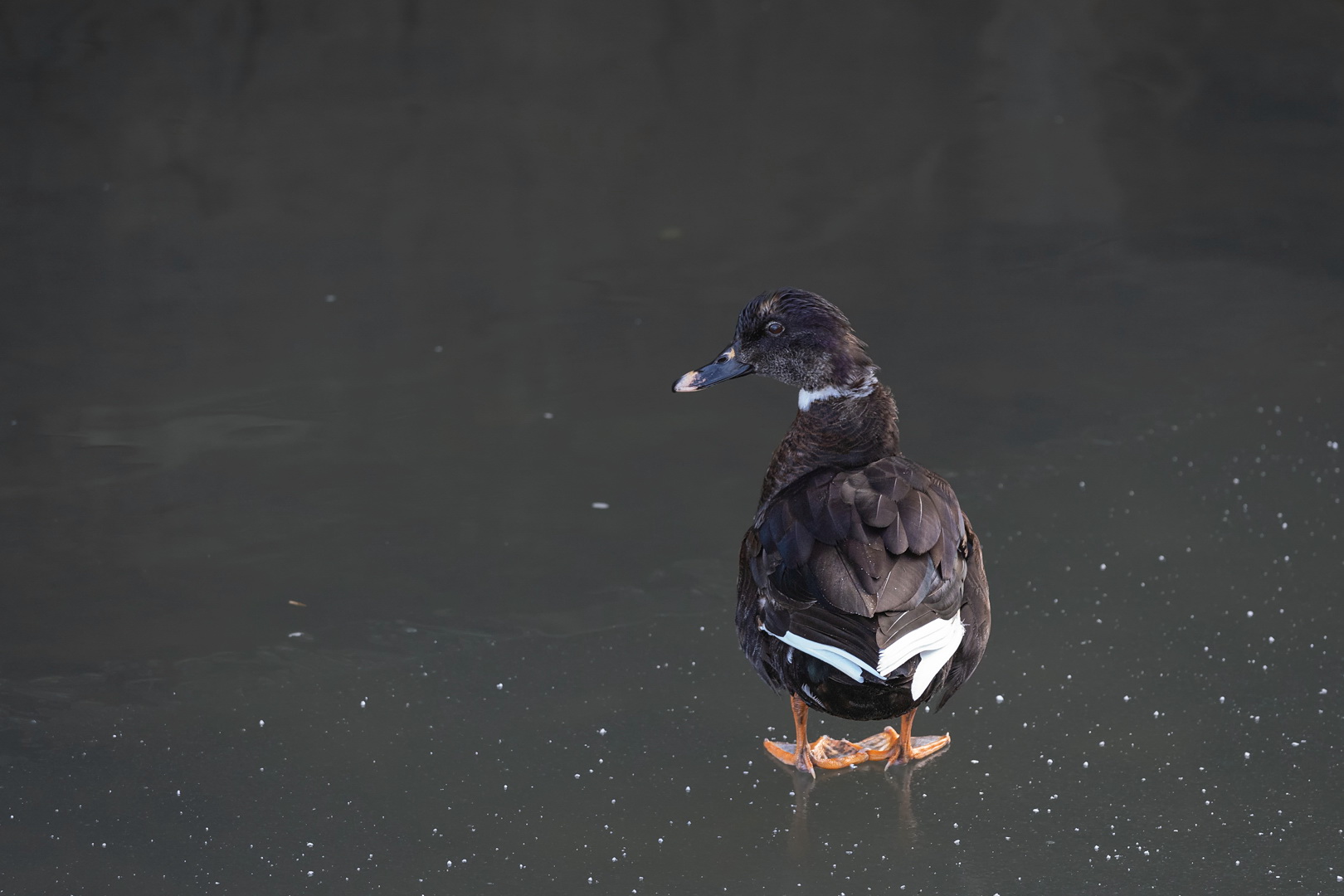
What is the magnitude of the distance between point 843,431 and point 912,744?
77cm

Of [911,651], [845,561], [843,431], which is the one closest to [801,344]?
[843,431]

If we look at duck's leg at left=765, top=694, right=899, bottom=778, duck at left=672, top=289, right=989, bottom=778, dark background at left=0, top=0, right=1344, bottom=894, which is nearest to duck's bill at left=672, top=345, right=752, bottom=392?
duck at left=672, top=289, right=989, bottom=778

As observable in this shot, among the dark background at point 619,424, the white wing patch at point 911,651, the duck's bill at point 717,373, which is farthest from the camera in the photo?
the duck's bill at point 717,373

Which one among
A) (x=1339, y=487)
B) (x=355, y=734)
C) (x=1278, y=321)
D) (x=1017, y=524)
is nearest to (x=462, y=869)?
(x=355, y=734)

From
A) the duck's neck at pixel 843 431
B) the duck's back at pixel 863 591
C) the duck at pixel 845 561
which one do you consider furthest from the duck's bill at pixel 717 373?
the duck's back at pixel 863 591

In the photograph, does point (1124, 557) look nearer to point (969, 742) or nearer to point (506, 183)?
point (969, 742)

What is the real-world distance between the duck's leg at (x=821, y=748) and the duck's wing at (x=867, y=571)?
0.37 meters

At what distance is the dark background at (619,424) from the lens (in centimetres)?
316

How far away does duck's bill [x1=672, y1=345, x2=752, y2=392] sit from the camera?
11.8ft

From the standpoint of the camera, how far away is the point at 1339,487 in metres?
4.35

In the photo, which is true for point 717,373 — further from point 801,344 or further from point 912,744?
point 912,744

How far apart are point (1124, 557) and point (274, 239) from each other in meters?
3.98

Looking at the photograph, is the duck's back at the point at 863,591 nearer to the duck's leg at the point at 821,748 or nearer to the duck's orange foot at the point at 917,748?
the duck's leg at the point at 821,748

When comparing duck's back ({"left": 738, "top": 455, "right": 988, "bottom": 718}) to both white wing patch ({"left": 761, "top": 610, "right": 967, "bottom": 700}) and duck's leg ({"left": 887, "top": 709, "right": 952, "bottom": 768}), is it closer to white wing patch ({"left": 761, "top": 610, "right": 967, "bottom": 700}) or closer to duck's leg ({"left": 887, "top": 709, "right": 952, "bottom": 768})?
white wing patch ({"left": 761, "top": 610, "right": 967, "bottom": 700})
